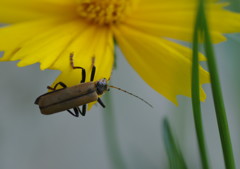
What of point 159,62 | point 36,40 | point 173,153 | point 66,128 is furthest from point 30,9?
point 66,128

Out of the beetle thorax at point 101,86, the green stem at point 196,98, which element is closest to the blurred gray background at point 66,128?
the beetle thorax at point 101,86

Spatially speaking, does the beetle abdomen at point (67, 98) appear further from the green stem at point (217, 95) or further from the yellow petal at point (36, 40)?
the green stem at point (217, 95)

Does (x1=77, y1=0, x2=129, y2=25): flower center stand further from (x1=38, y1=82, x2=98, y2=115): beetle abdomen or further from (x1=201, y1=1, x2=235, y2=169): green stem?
(x1=201, y1=1, x2=235, y2=169): green stem

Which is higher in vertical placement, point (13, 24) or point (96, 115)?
point (13, 24)

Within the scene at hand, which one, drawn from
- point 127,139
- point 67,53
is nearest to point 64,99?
point 67,53

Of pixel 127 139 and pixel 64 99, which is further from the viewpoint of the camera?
pixel 127 139

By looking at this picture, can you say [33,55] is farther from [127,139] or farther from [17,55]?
[127,139]
